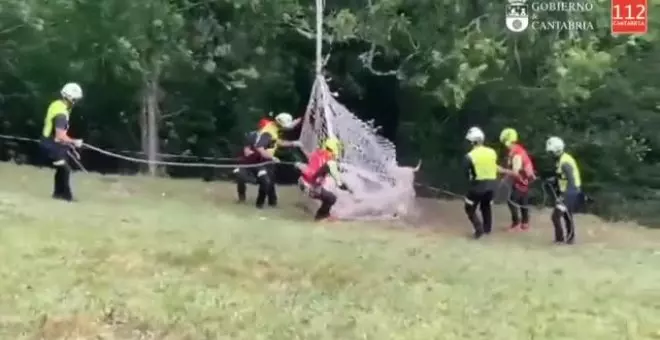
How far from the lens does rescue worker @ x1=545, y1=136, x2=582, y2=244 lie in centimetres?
1575

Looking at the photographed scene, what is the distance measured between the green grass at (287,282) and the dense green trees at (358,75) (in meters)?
5.24

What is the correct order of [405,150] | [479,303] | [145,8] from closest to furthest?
[479,303] < [145,8] < [405,150]

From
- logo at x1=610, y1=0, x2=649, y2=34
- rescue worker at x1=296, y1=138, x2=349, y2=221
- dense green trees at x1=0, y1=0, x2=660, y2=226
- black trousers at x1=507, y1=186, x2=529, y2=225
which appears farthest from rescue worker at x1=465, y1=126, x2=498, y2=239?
logo at x1=610, y1=0, x2=649, y2=34

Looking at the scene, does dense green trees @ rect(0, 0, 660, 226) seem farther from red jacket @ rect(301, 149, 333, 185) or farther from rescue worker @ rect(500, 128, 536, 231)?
red jacket @ rect(301, 149, 333, 185)

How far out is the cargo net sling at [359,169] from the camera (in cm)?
1698

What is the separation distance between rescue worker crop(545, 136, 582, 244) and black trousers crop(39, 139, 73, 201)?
682cm

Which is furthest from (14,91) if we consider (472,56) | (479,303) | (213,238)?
(479,303)

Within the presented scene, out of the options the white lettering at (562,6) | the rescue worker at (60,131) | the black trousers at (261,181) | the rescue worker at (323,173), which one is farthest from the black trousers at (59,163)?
the white lettering at (562,6)

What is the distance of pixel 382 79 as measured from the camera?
25.3m

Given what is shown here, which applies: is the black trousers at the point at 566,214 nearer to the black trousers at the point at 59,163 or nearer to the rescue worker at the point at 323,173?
the rescue worker at the point at 323,173

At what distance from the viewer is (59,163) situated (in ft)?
50.7

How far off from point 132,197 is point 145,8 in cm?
489

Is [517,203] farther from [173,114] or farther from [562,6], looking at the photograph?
[173,114]

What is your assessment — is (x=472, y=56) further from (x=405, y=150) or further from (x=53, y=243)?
(x=53, y=243)
